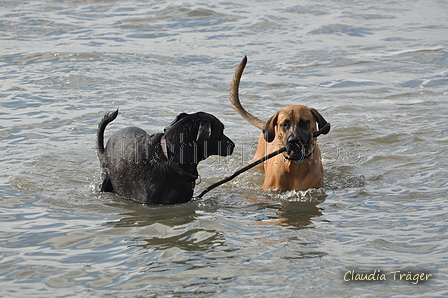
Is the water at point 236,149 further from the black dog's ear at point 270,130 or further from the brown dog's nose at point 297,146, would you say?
the black dog's ear at point 270,130

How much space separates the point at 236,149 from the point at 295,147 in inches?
95.2

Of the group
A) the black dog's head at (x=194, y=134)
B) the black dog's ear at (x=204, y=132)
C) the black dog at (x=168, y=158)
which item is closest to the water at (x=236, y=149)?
the black dog at (x=168, y=158)

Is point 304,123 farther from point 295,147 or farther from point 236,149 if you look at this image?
point 236,149

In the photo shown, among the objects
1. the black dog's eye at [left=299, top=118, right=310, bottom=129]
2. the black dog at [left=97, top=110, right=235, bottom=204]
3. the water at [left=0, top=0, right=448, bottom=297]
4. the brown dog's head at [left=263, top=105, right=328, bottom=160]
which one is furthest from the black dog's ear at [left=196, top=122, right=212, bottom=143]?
the black dog's eye at [left=299, top=118, right=310, bottom=129]

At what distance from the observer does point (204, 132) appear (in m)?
6.05

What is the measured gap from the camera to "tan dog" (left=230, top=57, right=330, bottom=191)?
659 cm

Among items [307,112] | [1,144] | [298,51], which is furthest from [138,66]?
[307,112]

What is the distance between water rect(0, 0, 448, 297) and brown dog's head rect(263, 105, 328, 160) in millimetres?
558

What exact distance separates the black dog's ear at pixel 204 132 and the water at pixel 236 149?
80 centimetres

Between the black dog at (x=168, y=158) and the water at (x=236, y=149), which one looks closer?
the water at (x=236, y=149)

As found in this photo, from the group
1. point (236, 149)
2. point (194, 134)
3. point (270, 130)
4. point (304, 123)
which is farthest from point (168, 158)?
point (236, 149)

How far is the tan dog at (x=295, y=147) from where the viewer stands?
6594 millimetres

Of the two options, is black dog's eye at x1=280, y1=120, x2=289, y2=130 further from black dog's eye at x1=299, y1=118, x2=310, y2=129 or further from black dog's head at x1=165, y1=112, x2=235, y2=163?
black dog's head at x1=165, y1=112, x2=235, y2=163

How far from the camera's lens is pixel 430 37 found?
15430mm
